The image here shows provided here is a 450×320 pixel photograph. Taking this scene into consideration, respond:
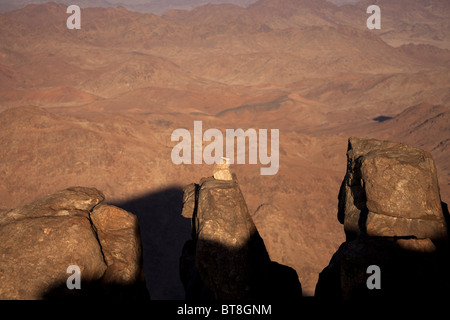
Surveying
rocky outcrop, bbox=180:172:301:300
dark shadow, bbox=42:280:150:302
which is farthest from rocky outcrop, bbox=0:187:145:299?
rocky outcrop, bbox=180:172:301:300

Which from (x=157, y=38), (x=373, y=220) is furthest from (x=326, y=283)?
(x=157, y=38)

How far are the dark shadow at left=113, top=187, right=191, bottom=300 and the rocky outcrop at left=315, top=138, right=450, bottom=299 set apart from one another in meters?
12.7

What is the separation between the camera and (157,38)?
11294 cm

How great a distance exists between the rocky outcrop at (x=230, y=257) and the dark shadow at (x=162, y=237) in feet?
35.2

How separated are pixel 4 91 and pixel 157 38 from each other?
203 feet

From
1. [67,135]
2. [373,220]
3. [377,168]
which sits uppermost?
[67,135]

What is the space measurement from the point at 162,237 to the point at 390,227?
16912 mm
